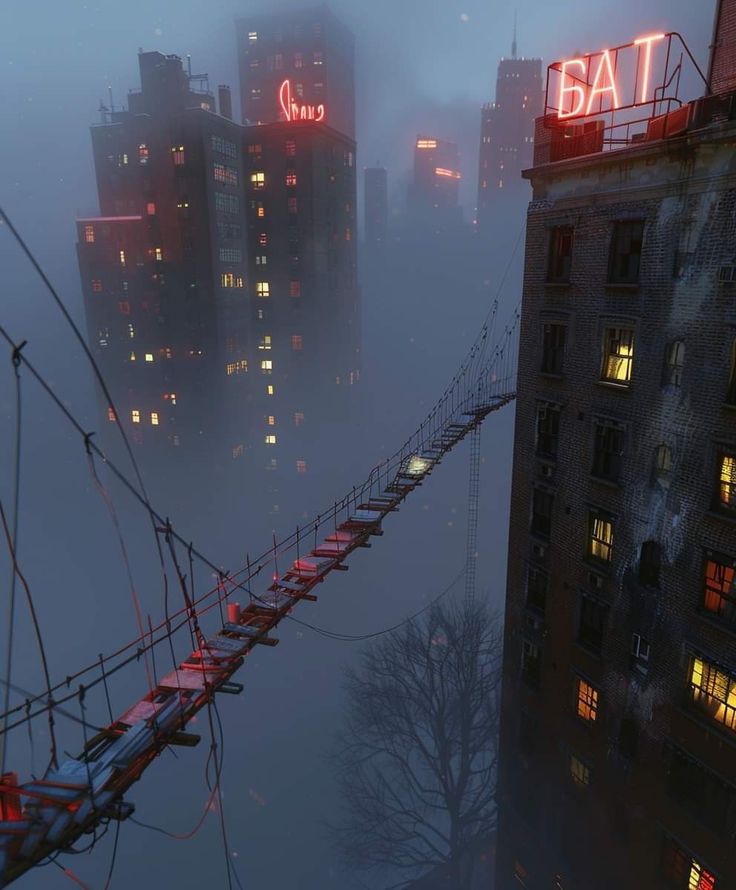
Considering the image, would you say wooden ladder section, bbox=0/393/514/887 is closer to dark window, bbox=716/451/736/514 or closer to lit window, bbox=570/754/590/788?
dark window, bbox=716/451/736/514

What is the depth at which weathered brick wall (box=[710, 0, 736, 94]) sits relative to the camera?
54.3 feet

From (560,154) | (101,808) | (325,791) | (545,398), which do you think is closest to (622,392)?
(545,398)

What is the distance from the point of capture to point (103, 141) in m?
78.8

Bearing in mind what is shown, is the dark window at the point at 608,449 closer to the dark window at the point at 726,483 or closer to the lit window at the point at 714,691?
the dark window at the point at 726,483

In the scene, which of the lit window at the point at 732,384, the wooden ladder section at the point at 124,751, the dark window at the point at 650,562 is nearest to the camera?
the wooden ladder section at the point at 124,751

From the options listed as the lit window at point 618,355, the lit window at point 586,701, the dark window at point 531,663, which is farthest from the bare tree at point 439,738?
the lit window at point 618,355

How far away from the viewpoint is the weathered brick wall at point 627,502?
16.4 metres

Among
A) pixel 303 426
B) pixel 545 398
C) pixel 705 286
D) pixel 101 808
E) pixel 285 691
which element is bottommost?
pixel 285 691

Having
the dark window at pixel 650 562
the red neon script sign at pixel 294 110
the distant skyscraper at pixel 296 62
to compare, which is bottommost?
the dark window at pixel 650 562

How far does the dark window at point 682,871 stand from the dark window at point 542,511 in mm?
11143

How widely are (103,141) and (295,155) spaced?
26844mm

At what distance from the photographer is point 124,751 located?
11672mm

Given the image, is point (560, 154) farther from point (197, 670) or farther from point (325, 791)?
point (325, 791)

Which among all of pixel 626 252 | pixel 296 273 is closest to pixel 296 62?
pixel 296 273
